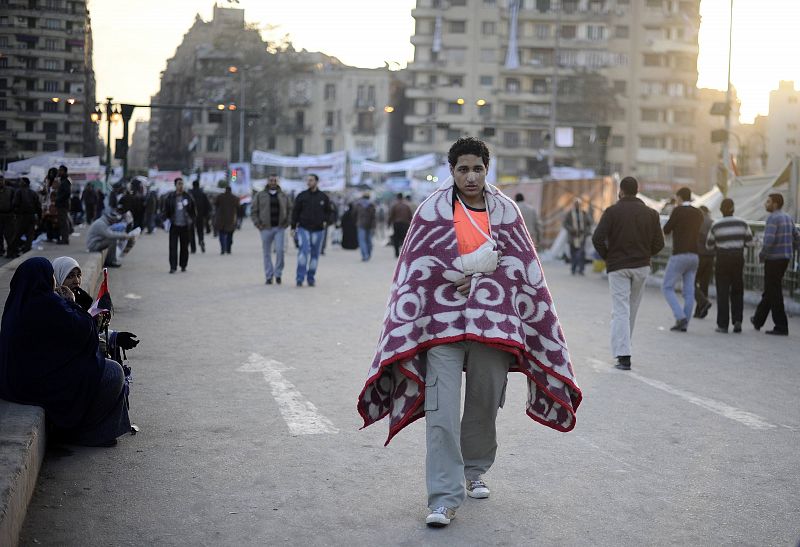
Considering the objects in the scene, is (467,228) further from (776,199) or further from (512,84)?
(512,84)

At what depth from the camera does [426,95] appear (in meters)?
96.8

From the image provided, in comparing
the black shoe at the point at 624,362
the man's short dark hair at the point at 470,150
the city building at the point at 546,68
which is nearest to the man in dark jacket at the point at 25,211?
the black shoe at the point at 624,362

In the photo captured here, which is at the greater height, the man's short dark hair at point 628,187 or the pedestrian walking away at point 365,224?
the man's short dark hair at point 628,187

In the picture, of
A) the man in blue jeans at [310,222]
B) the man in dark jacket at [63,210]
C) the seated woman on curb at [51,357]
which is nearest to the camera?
the seated woman on curb at [51,357]

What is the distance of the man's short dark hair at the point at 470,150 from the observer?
16.8 ft

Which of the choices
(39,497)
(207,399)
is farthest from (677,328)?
(39,497)

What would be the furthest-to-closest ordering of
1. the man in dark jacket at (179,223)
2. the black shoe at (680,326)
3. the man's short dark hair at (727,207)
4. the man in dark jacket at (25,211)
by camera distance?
1. the man in dark jacket at (25,211)
2. the man in dark jacket at (179,223)
3. the man's short dark hair at (727,207)
4. the black shoe at (680,326)

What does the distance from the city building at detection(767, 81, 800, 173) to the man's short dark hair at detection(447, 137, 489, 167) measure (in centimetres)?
14567

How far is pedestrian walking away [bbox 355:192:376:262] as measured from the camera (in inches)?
1097

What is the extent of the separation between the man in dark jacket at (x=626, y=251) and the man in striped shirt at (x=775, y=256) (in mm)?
4488

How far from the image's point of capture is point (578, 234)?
82.0ft

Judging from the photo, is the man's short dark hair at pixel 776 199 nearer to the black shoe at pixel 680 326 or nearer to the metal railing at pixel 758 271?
the black shoe at pixel 680 326

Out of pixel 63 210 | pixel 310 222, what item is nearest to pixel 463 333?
pixel 310 222

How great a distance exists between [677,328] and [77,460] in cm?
957
